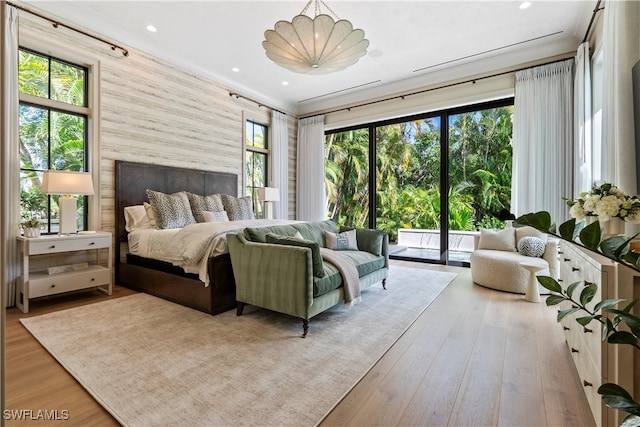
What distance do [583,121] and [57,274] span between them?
5994 millimetres

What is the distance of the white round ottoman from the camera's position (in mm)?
3463

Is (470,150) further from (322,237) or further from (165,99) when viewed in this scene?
(165,99)

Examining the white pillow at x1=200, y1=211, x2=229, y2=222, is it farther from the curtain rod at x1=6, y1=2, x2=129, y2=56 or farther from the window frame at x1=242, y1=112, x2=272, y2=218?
the curtain rod at x1=6, y1=2, x2=129, y2=56

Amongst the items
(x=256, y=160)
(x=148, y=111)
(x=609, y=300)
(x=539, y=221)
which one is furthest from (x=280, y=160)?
(x=609, y=300)

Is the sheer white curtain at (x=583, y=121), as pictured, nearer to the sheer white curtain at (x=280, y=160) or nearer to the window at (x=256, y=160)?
the sheer white curtain at (x=280, y=160)

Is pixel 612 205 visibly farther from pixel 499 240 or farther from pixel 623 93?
pixel 499 240

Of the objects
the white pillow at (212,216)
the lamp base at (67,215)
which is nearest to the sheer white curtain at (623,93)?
the white pillow at (212,216)

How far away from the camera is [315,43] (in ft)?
9.55

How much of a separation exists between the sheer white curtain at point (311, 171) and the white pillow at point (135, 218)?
3.36 meters

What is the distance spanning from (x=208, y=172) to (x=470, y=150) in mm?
4336

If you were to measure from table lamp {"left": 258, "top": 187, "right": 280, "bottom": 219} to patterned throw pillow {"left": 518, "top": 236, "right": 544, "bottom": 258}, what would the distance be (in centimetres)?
389

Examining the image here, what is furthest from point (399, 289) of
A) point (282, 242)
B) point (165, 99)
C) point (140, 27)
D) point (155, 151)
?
point (140, 27)

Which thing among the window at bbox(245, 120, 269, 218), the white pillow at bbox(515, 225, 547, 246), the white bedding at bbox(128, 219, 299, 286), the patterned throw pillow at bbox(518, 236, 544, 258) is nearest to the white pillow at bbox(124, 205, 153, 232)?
the white bedding at bbox(128, 219, 299, 286)

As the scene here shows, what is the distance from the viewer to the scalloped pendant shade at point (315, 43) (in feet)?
8.91
